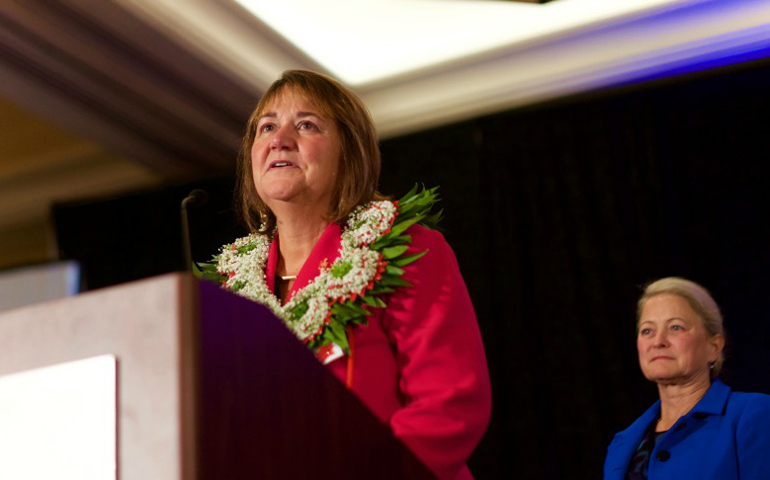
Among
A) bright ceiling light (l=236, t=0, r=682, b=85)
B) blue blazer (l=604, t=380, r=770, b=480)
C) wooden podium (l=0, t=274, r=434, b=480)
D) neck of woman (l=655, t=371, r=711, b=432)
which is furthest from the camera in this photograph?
bright ceiling light (l=236, t=0, r=682, b=85)

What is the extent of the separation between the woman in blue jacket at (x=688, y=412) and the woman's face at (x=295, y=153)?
1730mm

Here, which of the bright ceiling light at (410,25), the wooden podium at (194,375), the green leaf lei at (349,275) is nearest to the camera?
the wooden podium at (194,375)

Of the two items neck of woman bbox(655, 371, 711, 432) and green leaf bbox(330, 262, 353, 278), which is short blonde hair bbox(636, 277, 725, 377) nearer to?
neck of woman bbox(655, 371, 711, 432)

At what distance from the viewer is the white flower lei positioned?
140 cm

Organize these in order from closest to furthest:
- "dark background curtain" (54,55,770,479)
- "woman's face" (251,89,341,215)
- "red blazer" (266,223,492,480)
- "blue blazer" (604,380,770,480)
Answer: "red blazer" (266,223,492,480), "woman's face" (251,89,341,215), "blue blazer" (604,380,770,480), "dark background curtain" (54,55,770,479)

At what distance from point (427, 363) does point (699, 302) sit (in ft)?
7.58

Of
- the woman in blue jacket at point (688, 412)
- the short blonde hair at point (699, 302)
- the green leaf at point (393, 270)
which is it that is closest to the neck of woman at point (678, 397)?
the woman in blue jacket at point (688, 412)

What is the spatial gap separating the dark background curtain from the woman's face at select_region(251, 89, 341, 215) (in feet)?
9.57

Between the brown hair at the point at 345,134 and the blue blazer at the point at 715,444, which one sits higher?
the brown hair at the point at 345,134

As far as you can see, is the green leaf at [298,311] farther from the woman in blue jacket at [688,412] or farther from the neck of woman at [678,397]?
the neck of woman at [678,397]

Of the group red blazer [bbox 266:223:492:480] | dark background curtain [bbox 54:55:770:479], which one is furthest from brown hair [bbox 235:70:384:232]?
dark background curtain [bbox 54:55:770:479]

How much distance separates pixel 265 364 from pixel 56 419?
0.18m

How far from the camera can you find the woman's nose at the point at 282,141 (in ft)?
5.13

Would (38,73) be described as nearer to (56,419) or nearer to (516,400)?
(516,400)
